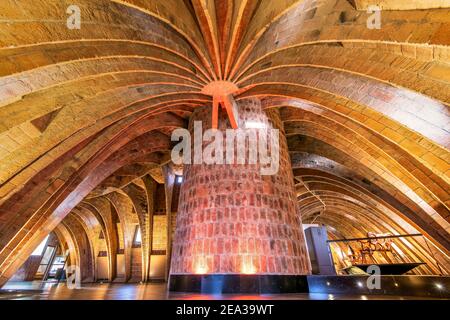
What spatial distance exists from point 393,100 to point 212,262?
6.35 meters

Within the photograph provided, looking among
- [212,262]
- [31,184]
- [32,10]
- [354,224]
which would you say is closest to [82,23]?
[32,10]

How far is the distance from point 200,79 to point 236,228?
477 centimetres

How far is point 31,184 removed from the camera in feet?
21.6

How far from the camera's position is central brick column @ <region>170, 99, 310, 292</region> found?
6371mm

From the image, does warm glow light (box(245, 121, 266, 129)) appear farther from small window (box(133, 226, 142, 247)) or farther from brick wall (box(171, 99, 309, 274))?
small window (box(133, 226, 142, 247))

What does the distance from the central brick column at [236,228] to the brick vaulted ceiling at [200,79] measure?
3.12 metres

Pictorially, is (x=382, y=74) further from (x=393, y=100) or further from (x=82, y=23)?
(x=82, y=23)

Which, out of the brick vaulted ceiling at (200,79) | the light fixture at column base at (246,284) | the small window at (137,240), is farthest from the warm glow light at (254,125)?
the small window at (137,240)

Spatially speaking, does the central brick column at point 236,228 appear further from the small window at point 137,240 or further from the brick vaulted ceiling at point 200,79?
the small window at point 137,240

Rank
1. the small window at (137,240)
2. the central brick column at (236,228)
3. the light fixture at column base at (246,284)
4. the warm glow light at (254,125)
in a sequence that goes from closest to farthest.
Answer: the light fixture at column base at (246,284) → the central brick column at (236,228) → the warm glow light at (254,125) → the small window at (137,240)

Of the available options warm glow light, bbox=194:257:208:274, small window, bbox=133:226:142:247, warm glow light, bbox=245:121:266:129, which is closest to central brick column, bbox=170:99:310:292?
warm glow light, bbox=194:257:208:274

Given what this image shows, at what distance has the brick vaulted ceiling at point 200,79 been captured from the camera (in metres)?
3.88

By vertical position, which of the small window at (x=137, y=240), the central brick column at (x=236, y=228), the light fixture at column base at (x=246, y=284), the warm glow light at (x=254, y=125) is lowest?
the light fixture at column base at (x=246, y=284)

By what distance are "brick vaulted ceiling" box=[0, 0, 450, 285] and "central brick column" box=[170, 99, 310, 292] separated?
3.12 metres
